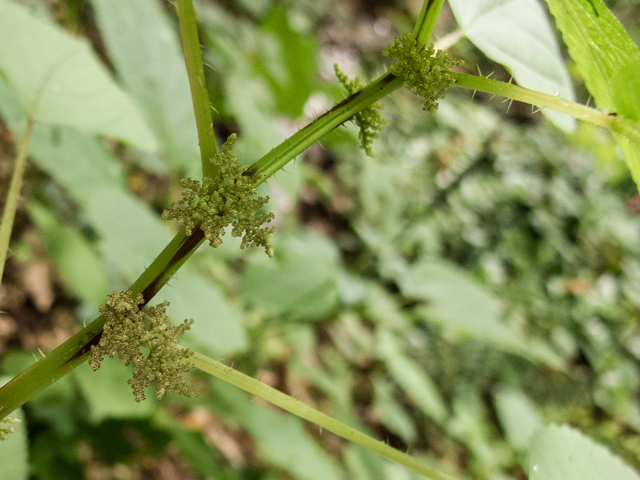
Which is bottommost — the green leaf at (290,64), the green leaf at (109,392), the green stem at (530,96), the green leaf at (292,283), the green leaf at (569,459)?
the green leaf at (109,392)

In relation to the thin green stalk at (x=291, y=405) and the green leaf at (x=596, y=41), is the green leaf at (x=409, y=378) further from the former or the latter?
the green leaf at (x=596, y=41)

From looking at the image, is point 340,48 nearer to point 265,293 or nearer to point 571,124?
point 265,293

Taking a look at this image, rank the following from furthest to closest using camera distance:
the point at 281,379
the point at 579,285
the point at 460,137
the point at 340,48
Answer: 1. the point at 340,48
2. the point at 460,137
3. the point at 579,285
4. the point at 281,379

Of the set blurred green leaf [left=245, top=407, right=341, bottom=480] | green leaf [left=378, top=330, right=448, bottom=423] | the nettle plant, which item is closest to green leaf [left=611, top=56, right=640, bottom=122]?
the nettle plant

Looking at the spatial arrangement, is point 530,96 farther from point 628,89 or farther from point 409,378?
point 409,378

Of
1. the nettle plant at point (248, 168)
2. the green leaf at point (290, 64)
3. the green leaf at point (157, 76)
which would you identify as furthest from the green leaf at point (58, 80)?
the green leaf at point (290, 64)

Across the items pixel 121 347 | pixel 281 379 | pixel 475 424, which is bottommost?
pixel 121 347

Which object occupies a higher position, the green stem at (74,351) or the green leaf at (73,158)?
the green leaf at (73,158)

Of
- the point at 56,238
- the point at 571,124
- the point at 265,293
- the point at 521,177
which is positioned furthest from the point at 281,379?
the point at 521,177
